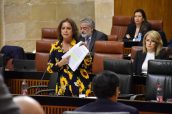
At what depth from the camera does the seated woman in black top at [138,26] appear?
358 inches

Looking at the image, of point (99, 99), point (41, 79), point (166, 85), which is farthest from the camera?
point (41, 79)

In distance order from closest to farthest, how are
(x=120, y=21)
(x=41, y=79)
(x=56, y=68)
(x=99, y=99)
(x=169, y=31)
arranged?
(x=99, y=99) < (x=56, y=68) < (x=41, y=79) < (x=120, y=21) < (x=169, y=31)

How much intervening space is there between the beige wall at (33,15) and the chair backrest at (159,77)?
579 centimetres

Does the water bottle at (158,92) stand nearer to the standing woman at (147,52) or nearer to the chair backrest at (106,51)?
the standing woman at (147,52)

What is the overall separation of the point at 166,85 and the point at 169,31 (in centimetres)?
571

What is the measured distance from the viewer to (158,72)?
584 centimetres

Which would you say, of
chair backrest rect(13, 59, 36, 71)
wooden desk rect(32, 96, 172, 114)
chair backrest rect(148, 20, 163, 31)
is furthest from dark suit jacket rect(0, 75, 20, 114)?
chair backrest rect(148, 20, 163, 31)

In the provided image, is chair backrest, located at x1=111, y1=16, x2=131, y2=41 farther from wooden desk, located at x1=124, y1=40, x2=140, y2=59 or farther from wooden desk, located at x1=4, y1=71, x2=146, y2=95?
wooden desk, located at x1=4, y1=71, x2=146, y2=95

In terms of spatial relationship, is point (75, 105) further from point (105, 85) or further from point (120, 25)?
point (120, 25)

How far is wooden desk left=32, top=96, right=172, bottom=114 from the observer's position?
14.8 ft

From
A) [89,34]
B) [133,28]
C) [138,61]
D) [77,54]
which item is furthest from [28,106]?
[133,28]

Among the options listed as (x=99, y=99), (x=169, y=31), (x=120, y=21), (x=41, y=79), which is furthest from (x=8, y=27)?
(x=99, y=99)

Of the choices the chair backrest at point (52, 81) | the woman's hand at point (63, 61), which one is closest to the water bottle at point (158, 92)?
the woman's hand at point (63, 61)

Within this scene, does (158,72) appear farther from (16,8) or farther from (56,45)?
(16,8)
